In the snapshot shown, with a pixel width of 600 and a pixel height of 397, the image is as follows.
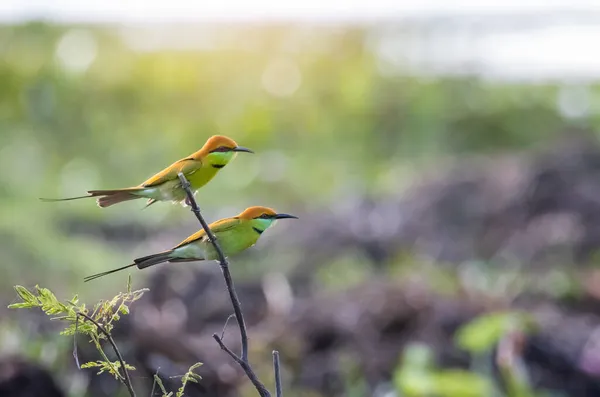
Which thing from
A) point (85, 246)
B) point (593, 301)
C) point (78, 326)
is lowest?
point (85, 246)

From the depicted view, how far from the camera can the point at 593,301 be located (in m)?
3.33

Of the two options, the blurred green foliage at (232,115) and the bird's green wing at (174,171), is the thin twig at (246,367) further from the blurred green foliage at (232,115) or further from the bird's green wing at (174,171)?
the blurred green foliage at (232,115)

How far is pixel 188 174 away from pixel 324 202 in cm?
484

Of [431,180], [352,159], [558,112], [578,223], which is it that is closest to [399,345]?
[578,223]

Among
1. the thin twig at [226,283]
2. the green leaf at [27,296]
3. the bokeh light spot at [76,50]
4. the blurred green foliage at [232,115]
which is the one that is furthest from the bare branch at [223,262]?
the bokeh light spot at [76,50]

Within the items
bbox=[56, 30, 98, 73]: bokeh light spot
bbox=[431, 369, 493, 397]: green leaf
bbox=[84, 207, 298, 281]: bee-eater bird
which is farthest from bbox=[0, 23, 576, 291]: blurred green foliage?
bbox=[84, 207, 298, 281]: bee-eater bird

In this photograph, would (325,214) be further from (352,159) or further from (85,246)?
(352,159)

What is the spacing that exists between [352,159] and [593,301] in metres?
3.66

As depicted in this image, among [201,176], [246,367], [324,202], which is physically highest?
[201,176]

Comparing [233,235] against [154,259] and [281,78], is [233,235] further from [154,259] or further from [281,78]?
[281,78]

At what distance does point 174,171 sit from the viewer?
2.35 ft

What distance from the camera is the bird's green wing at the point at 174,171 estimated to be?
2.32 ft

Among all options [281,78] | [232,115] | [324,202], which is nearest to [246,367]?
[324,202]

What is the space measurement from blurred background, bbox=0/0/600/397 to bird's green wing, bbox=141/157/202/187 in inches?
8.3
